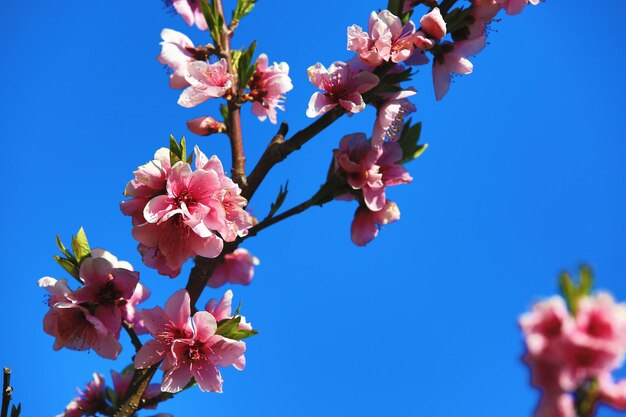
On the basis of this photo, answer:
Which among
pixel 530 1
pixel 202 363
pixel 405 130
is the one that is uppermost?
pixel 530 1

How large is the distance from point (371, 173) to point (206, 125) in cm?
63

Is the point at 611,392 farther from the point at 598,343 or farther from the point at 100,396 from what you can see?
the point at 100,396

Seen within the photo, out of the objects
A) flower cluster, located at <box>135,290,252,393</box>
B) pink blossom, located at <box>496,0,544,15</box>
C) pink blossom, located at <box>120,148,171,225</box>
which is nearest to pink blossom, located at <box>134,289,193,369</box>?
flower cluster, located at <box>135,290,252,393</box>

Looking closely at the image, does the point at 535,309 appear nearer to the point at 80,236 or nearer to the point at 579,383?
the point at 579,383

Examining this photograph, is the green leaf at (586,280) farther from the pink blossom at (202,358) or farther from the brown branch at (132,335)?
the brown branch at (132,335)

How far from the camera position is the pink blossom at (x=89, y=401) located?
2.14 m

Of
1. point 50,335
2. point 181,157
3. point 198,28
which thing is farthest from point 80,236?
point 198,28

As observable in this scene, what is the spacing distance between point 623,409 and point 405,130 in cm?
144

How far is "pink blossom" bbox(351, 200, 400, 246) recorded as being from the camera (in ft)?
6.50

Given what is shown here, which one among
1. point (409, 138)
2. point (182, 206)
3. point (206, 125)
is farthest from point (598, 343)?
point (206, 125)

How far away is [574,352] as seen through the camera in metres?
0.73

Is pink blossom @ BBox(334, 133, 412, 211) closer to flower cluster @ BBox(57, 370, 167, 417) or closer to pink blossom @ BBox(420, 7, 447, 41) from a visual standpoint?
pink blossom @ BBox(420, 7, 447, 41)

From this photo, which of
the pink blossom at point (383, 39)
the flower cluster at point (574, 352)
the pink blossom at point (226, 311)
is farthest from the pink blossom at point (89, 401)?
the flower cluster at point (574, 352)

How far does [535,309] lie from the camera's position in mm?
767
